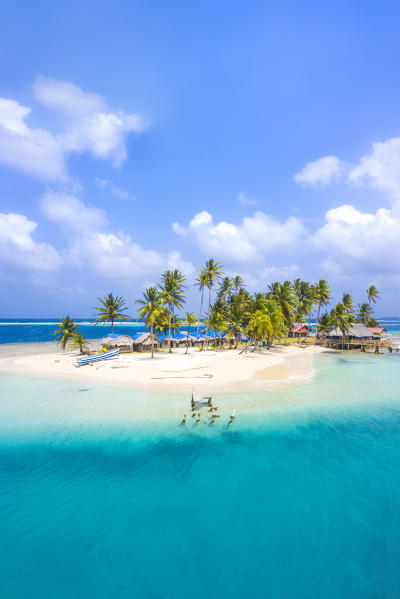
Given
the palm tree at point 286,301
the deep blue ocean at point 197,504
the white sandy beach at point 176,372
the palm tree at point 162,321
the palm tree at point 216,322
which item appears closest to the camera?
the deep blue ocean at point 197,504

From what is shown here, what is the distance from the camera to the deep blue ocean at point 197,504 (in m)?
6.96

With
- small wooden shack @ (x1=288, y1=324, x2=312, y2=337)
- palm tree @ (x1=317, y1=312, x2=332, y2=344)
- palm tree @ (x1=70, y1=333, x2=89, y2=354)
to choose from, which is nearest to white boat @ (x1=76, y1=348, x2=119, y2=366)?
palm tree @ (x1=70, y1=333, x2=89, y2=354)

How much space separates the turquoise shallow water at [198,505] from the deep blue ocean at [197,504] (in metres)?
0.05

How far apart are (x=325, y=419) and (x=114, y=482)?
13669mm

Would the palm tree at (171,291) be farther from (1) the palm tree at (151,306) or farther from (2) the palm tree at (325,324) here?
(2) the palm tree at (325,324)

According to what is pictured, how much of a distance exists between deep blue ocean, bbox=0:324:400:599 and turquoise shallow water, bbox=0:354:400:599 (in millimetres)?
46

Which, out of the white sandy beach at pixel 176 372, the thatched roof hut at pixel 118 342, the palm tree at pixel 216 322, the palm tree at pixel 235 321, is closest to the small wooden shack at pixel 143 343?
the thatched roof hut at pixel 118 342

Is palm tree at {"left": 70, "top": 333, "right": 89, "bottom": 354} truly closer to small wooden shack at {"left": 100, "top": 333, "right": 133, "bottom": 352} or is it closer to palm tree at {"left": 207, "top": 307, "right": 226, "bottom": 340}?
small wooden shack at {"left": 100, "top": 333, "right": 133, "bottom": 352}

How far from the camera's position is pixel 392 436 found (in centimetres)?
1514

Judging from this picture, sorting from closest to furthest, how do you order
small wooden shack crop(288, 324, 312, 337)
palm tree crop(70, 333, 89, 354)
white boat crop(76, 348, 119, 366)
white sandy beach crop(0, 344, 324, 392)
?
white sandy beach crop(0, 344, 324, 392), white boat crop(76, 348, 119, 366), palm tree crop(70, 333, 89, 354), small wooden shack crop(288, 324, 312, 337)

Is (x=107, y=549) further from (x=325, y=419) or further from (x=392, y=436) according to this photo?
(x=392, y=436)

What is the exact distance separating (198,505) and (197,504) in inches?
2.4

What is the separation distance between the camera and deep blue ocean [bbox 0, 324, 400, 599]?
6957mm

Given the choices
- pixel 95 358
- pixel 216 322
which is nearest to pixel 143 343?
pixel 216 322
